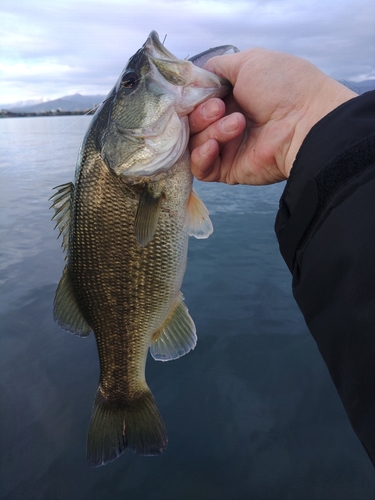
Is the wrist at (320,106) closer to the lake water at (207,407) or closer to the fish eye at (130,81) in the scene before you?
the fish eye at (130,81)

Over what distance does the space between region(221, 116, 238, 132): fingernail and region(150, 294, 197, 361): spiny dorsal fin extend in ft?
3.62

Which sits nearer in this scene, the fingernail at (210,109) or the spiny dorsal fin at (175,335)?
the fingernail at (210,109)

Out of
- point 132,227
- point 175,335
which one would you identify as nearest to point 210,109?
point 132,227

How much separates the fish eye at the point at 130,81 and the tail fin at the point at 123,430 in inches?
77.7

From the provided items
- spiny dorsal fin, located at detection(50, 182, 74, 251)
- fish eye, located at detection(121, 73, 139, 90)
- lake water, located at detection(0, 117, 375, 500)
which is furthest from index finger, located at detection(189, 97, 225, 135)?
lake water, located at detection(0, 117, 375, 500)

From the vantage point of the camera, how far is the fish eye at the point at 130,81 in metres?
2.06

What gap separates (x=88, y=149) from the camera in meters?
2.07

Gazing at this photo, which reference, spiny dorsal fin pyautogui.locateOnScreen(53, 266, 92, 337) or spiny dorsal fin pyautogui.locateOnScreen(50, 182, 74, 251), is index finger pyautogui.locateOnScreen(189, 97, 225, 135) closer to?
spiny dorsal fin pyautogui.locateOnScreen(50, 182, 74, 251)

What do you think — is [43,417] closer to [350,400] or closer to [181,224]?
[181,224]

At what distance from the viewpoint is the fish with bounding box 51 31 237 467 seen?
6.53ft

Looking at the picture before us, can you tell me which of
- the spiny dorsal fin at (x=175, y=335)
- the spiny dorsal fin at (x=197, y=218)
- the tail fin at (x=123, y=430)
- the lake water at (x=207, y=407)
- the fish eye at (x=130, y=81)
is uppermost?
the fish eye at (x=130, y=81)

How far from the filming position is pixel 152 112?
6.59 ft

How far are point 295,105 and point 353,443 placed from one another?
2.92m

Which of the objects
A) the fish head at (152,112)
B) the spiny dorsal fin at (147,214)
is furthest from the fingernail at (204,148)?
the spiny dorsal fin at (147,214)
